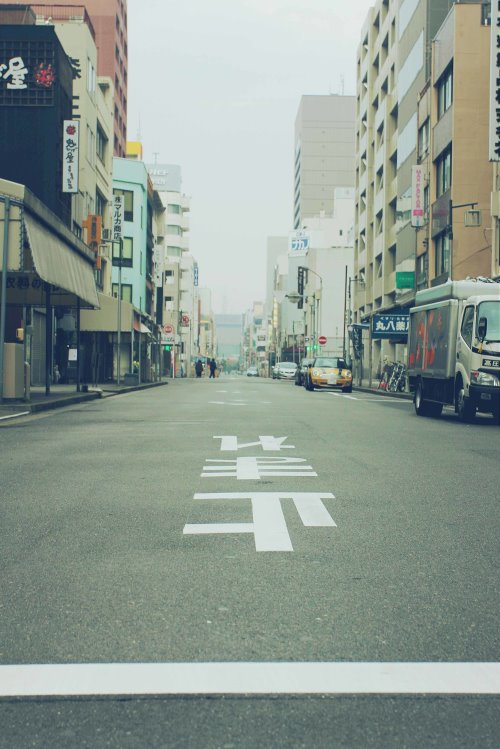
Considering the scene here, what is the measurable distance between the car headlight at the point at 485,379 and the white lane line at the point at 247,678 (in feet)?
49.9

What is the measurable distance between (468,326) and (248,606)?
1556 cm

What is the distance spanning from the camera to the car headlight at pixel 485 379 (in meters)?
18.1

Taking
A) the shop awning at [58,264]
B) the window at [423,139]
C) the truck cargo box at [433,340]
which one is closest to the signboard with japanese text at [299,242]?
the window at [423,139]

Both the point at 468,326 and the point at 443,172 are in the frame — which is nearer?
the point at 468,326

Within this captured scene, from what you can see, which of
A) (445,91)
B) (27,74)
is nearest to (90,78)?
(27,74)

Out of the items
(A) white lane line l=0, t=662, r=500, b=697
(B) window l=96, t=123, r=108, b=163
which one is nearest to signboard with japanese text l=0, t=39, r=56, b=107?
(B) window l=96, t=123, r=108, b=163

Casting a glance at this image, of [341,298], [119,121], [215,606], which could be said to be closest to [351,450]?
[215,606]

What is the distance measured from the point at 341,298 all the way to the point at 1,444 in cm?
10327

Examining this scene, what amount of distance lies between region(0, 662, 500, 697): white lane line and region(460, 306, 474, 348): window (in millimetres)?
15853

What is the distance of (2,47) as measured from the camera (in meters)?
35.1

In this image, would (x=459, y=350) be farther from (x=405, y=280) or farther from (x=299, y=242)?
(x=299, y=242)

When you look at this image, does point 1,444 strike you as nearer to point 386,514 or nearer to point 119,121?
point 386,514

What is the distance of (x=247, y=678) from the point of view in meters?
3.28

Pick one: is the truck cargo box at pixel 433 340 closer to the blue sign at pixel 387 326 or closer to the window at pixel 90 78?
the blue sign at pixel 387 326
